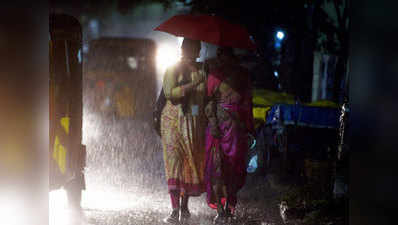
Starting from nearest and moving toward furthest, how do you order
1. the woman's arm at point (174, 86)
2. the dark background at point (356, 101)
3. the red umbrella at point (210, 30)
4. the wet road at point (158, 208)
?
1. the dark background at point (356, 101)
2. the red umbrella at point (210, 30)
3. the woman's arm at point (174, 86)
4. the wet road at point (158, 208)

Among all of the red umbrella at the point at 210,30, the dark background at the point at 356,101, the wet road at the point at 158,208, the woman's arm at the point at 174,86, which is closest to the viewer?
the dark background at the point at 356,101

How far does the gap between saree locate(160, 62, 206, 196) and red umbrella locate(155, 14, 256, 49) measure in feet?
1.23

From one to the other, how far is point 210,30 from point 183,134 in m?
1.11

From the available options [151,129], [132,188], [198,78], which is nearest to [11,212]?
[132,188]

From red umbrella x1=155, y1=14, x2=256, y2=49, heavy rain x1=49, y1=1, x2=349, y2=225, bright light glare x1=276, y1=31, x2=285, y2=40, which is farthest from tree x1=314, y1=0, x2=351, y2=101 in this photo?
red umbrella x1=155, y1=14, x2=256, y2=49

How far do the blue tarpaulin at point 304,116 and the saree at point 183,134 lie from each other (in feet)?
2.57

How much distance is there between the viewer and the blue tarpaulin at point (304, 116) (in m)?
4.39

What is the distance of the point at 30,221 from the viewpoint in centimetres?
431

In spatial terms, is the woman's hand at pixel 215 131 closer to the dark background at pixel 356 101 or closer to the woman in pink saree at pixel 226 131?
the woman in pink saree at pixel 226 131

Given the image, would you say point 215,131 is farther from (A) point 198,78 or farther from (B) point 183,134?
(A) point 198,78

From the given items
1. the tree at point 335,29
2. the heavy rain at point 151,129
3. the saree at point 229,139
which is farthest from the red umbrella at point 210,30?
the tree at point 335,29

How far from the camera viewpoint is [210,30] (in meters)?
4.21

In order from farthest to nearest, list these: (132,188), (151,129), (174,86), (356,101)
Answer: (132,188) < (151,129) < (174,86) < (356,101)

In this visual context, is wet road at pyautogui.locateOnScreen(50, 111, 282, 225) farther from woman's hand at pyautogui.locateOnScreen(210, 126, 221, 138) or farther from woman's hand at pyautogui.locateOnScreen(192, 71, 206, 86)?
woman's hand at pyautogui.locateOnScreen(192, 71, 206, 86)
